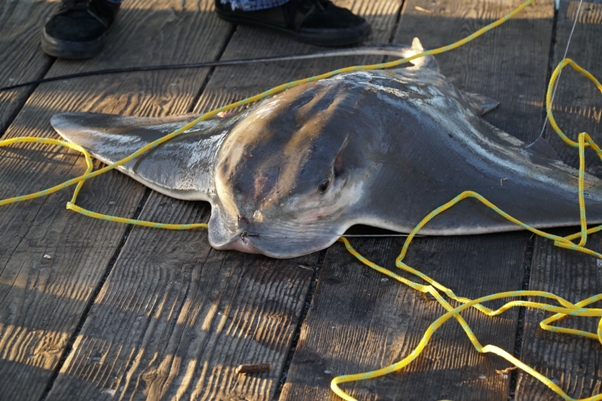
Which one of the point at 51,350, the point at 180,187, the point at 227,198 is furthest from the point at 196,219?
the point at 51,350

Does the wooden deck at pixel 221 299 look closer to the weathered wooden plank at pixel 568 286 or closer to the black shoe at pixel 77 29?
the weathered wooden plank at pixel 568 286

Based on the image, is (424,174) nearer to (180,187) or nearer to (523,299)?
(523,299)

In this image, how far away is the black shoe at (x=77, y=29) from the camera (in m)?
4.20

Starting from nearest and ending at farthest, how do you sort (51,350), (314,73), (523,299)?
(51,350), (523,299), (314,73)

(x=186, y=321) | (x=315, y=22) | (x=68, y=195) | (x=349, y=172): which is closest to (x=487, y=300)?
(x=349, y=172)

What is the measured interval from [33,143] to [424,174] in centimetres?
187

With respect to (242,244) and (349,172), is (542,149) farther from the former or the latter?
(242,244)

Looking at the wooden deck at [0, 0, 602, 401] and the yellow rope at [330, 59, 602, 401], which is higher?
the yellow rope at [330, 59, 602, 401]

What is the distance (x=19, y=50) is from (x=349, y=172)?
2421 millimetres

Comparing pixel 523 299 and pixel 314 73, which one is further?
pixel 314 73

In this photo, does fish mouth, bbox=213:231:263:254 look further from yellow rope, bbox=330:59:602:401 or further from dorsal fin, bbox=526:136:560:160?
dorsal fin, bbox=526:136:560:160

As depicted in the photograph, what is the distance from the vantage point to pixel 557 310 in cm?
261

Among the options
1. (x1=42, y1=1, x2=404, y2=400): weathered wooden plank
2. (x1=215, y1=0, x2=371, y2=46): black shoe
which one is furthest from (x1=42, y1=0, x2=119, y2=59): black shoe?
(x1=42, y1=1, x2=404, y2=400): weathered wooden plank

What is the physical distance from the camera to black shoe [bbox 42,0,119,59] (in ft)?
13.8
